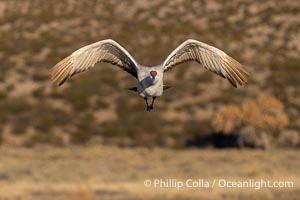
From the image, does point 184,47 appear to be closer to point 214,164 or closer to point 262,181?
point 262,181

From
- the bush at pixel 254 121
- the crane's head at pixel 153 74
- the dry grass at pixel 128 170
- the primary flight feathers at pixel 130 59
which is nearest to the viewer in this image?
the crane's head at pixel 153 74

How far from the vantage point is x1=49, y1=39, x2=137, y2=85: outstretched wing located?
9.48 meters

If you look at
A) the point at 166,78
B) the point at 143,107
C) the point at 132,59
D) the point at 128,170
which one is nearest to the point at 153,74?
the point at 132,59

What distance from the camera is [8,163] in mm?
48281

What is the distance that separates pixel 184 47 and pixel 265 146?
45.8 metres

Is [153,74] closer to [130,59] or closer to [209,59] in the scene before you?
[130,59]

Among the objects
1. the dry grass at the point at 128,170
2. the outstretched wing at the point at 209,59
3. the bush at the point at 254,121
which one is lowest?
the dry grass at the point at 128,170

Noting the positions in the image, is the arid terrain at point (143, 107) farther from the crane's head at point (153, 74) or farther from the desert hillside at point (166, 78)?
the crane's head at point (153, 74)

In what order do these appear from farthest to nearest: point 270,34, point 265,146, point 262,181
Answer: point 270,34 → point 265,146 → point 262,181

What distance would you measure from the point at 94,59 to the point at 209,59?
122cm

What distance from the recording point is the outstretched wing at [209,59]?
375 inches

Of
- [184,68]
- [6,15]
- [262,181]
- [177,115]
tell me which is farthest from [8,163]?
[6,15]

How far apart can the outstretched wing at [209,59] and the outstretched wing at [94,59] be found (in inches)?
21.4

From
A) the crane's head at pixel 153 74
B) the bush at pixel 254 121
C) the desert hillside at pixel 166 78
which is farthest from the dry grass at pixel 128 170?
the crane's head at pixel 153 74
